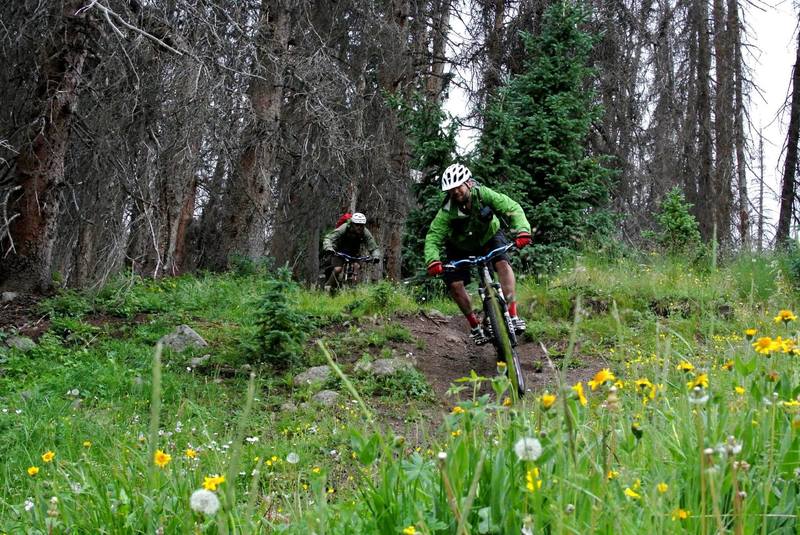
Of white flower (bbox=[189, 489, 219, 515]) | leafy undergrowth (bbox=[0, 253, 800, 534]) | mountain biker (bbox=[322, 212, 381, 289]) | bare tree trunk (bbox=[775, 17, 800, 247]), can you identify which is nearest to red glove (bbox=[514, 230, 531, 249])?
leafy undergrowth (bbox=[0, 253, 800, 534])

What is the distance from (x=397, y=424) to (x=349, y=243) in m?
6.84

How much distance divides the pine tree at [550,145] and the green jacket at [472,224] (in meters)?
4.34

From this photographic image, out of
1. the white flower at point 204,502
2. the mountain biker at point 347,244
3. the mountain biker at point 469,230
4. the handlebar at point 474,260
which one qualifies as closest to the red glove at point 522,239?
the mountain biker at point 469,230

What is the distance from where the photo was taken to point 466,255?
756cm

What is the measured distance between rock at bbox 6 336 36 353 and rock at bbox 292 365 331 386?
8.96ft

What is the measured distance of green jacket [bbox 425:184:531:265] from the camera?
726 centimetres

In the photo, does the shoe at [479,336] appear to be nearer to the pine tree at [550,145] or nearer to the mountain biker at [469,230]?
the mountain biker at [469,230]

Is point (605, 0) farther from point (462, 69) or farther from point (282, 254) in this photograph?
point (282, 254)

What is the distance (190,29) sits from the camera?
778 cm

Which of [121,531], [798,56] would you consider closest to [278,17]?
[798,56]

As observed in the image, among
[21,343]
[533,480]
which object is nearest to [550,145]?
[21,343]

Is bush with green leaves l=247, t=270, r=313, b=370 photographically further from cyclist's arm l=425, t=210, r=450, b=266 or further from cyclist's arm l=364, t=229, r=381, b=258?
cyclist's arm l=364, t=229, r=381, b=258

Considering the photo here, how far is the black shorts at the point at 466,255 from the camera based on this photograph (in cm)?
734

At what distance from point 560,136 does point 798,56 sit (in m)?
6.13
